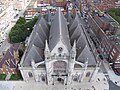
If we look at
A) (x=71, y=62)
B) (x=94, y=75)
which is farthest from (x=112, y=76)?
(x=71, y=62)

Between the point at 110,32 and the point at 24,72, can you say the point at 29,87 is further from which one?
the point at 110,32

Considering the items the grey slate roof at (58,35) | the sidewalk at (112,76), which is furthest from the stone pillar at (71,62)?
the sidewalk at (112,76)

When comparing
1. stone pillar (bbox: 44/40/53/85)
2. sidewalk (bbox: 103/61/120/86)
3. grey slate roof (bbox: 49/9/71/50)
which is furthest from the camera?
sidewalk (bbox: 103/61/120/86)

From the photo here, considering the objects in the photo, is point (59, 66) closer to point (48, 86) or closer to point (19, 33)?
point (48, 86)

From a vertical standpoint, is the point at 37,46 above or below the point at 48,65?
above

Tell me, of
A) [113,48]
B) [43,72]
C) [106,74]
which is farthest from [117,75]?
[43,72]

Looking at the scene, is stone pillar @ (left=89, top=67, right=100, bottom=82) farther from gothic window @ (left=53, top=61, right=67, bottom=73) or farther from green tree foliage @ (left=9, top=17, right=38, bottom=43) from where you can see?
green tree foliage @ (left=9, top=17, right=38, bottom=43)

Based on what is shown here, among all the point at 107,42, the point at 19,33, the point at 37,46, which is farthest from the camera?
the point at 19,33

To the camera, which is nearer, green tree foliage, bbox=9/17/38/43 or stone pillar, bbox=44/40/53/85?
stone pillar, bbox=44/40/53/85

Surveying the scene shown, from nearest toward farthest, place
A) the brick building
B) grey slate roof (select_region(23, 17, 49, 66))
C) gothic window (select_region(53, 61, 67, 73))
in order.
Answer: gothic window (select_region(53, 61, 67, 73))
grey slate roof (select_region(23, 17, 49, 66))
the brick building

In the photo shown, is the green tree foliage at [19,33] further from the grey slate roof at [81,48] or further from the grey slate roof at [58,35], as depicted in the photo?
the grey slate roof at [81,48]

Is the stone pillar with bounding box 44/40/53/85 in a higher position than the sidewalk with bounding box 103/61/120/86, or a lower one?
higher

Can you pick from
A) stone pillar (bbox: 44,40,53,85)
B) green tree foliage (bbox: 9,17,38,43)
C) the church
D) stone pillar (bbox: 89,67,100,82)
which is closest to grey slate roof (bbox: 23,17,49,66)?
the church
